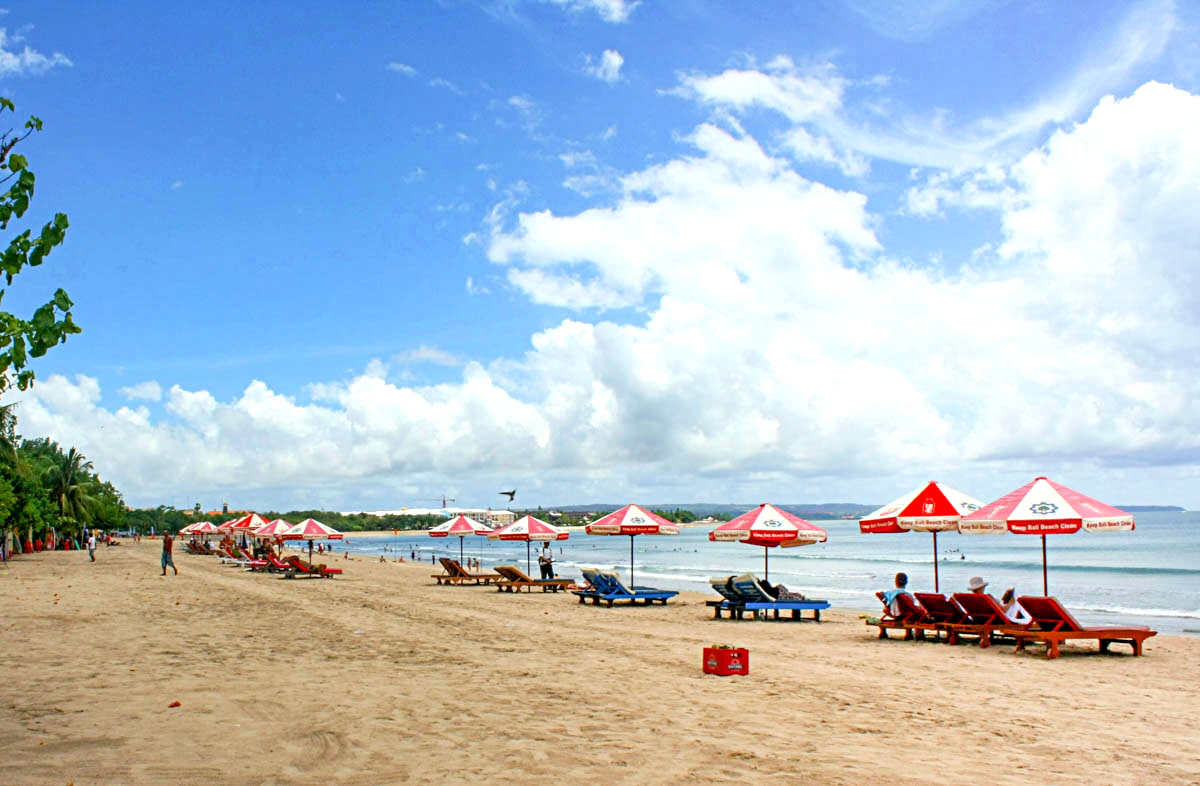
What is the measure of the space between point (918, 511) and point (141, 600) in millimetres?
15547

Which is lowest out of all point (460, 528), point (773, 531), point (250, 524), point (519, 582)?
point (519, 582)

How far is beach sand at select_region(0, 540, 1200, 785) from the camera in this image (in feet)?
19.2

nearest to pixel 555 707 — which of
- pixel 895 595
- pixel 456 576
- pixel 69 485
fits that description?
pixel 895 595

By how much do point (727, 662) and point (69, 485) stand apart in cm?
7485

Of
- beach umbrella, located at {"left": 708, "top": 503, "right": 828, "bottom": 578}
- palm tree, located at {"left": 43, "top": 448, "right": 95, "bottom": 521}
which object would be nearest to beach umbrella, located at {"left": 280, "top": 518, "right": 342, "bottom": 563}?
beach umbrella, located at {"left": 708, "top": 503, "right": 828, "bottom": 578}

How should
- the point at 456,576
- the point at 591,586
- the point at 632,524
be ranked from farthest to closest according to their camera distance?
1. the point at 456,576
2. the point at 591,586
3. the point at 632,524

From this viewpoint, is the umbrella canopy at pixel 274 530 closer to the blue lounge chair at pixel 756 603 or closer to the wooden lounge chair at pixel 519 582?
the wooden lounge chair at pixel 519 582

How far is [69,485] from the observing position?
232 feet

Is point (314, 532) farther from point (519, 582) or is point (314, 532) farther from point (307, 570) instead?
point (519, 582)

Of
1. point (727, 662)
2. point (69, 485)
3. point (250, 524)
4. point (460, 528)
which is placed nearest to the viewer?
point (727, 662)

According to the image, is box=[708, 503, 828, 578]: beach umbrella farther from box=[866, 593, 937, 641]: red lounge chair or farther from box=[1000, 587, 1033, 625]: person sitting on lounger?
box=[1000, 587, 1033, 625]: person sitting on lounger

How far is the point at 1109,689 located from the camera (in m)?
9.73

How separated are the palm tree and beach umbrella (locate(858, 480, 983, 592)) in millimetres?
66829

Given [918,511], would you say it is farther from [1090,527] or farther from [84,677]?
[84,677]
